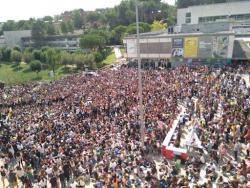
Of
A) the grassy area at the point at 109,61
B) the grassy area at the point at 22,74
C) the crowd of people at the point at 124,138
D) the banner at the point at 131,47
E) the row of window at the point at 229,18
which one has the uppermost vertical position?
the row of window at the point at 229,18

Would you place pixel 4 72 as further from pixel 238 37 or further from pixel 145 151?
pixel 145 151

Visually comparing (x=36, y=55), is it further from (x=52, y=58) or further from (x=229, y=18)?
(x=229, y=18)

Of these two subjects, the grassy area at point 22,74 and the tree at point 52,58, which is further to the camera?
the tree at point 52,58

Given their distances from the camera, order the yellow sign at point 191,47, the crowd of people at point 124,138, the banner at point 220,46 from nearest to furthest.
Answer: the crowd of people at point 124,138 → the banner at point 220,46 → the yellow sign at point 191,47

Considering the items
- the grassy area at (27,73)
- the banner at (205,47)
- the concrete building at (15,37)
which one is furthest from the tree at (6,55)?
the banner at (205,47)

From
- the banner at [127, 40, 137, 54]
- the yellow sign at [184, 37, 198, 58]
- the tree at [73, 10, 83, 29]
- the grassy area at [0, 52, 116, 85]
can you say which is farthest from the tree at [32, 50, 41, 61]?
the yellow sign at [184, 37, 198, 58]

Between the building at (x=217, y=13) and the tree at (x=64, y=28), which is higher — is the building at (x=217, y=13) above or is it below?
above

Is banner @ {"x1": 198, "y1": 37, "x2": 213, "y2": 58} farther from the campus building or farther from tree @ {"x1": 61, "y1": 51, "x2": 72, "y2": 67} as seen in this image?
tree @ {"x1": 61, "y1": 51, "x2": 72, "y2": 67}

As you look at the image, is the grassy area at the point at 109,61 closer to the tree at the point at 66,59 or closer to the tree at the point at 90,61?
the tree at the point at 90,61
